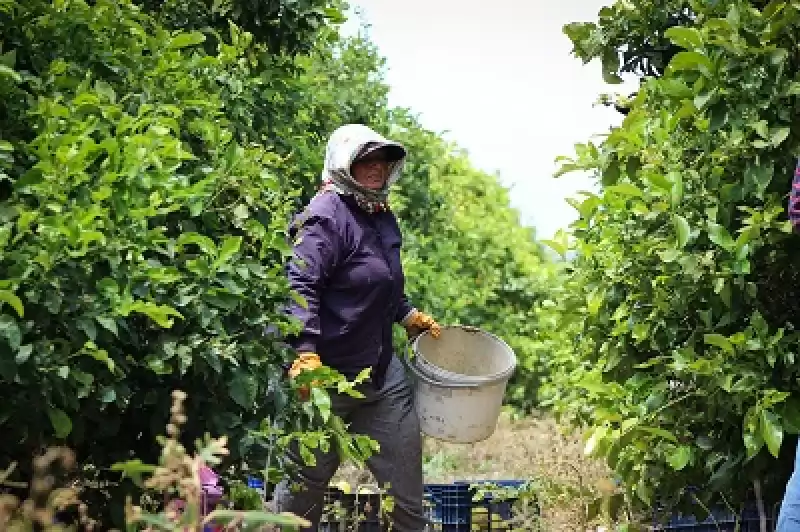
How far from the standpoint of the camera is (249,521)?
6.41ft

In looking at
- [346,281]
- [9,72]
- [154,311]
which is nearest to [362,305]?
[346,281]

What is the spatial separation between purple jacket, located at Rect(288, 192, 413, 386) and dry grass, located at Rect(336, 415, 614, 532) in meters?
0.81

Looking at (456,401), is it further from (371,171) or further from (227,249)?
(227,249)

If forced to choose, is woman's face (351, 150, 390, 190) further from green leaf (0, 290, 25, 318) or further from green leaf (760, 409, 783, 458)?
green leaf (0, 290, 25, 318)

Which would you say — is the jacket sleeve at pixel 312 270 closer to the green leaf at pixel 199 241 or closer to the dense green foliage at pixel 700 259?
the dense green foliage at pixel 700 259

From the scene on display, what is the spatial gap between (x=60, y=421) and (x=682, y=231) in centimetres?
185

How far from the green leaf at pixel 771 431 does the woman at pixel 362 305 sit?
143 centimetres

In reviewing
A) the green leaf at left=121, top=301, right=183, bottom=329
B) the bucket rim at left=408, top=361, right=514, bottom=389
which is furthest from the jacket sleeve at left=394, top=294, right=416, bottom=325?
the green leaf at left=121, top=301, right=183, bottom=329

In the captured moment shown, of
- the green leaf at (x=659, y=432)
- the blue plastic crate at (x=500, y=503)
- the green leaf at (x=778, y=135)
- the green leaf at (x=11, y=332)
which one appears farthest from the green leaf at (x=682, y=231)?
the blue plastic crate at (x=500, y=503)

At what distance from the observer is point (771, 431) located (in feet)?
11.9

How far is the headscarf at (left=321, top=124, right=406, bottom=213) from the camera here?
182 inches

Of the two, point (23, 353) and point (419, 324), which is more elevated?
point (419, 324)

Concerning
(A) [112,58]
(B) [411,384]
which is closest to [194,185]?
(A) [112,58]

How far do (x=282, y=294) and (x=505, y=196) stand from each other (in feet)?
40.8
